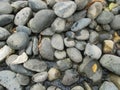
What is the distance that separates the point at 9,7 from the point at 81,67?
2.04 feet

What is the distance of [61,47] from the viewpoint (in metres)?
1.92

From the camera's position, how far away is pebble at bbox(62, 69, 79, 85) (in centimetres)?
188

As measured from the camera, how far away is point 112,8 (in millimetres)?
2082

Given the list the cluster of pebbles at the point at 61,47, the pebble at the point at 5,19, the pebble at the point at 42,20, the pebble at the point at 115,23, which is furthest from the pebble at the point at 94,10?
the pebble at the point at 5,19

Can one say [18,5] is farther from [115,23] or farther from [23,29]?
[115,23]

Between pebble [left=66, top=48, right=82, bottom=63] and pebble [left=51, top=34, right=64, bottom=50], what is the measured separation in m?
0.05

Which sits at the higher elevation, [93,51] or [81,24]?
[81,24]

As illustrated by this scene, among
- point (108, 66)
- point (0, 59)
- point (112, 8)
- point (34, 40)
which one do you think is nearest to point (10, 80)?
point (0, 59)

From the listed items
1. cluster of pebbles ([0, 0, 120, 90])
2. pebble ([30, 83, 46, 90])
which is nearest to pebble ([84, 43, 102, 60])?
cluster of pebbles ([0, 0, 120, 90])

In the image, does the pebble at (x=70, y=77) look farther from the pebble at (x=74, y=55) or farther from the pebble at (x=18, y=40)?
the pebble at (x=18, y=40)

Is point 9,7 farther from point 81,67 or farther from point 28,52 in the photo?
point 81,67

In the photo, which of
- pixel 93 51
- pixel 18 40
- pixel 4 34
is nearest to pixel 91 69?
pixel 93 51

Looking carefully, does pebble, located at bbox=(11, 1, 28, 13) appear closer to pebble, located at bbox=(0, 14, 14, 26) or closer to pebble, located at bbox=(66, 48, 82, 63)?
pebble, located at bbox=(0, 14, 14, 26)

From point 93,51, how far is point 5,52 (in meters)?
0.54
